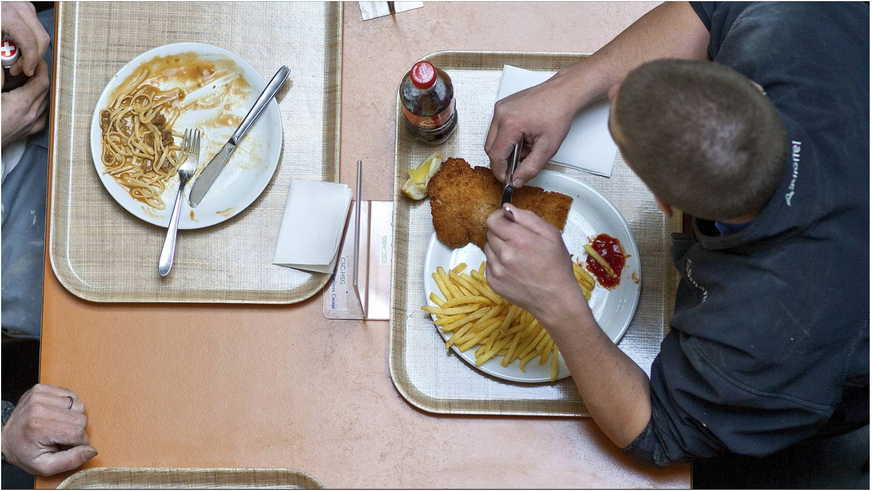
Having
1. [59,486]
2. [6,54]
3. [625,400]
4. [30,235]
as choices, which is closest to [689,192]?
[625,400]

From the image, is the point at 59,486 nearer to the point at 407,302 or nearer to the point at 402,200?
the point at 407,302

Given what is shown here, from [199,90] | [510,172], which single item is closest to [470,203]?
[510,172]

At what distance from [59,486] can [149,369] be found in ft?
1.09

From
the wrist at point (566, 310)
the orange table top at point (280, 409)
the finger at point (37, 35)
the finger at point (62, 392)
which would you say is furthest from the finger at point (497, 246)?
the finger at point (37, 35)

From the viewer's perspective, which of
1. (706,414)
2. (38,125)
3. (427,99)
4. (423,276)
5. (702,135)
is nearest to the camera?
(702,135)

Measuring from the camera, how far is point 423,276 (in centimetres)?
149

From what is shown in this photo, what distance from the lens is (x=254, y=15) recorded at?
1.61 metres

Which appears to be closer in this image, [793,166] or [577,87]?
[793,166]

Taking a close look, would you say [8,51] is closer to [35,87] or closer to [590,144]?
[35,87]

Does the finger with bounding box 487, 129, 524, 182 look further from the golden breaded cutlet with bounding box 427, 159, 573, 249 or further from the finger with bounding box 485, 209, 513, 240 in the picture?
the finger with bounding box 485, 209, 513, 240

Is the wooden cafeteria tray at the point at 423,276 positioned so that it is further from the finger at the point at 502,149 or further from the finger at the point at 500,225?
the finger at the point at 500,225

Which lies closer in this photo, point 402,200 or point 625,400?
point 625,400

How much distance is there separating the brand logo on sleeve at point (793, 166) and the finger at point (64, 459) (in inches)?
62.1

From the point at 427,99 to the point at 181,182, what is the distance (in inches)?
26.0
